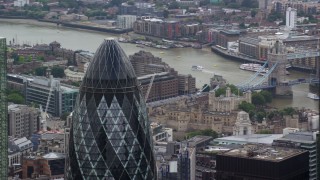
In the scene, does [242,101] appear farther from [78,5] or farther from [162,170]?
[78,5]

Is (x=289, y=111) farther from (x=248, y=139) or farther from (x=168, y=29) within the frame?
(x=168, y=29)

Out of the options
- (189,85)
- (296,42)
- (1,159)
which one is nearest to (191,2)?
(296,42)

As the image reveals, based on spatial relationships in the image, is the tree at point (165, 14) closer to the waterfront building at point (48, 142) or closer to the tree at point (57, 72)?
the tree at point (57, 72)

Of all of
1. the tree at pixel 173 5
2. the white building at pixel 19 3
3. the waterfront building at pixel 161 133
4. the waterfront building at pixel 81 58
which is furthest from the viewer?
the white building at pixel 19 3

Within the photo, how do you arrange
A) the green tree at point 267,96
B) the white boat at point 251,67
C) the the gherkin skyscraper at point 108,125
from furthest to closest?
the white boat at point 251,67
the green tree at point 267,96
the the gherkin skyscraper at point 108,125

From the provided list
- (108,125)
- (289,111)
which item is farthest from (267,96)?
(108,125)

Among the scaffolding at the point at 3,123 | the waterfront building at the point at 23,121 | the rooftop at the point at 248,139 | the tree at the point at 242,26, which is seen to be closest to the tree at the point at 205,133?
the rooftop at the point at 248,139

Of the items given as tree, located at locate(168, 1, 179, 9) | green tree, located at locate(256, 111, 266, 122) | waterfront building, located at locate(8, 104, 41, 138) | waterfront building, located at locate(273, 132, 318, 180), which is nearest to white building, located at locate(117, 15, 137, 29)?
tree, located at locate(168, 1, 179, 9)
